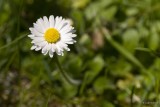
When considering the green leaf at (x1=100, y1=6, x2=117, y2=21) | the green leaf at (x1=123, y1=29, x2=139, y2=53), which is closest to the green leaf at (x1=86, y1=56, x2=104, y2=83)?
the green leaf at (x1=123, y1=29, x2=139, y2=53)

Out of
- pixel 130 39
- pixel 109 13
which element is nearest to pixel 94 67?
pixel 130 39

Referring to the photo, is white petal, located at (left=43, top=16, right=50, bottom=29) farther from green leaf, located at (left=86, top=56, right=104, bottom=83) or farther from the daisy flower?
green leaf, located at (left=86, top=56, right=104, bottom=83)

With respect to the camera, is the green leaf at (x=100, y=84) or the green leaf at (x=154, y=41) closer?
the green leaf at (x=100, y=84)

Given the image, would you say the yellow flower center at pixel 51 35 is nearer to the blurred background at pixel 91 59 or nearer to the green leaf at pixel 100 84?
the blurred background at pixel 91 59

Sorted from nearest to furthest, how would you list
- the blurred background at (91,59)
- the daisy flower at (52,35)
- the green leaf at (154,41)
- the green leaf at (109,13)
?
the daisy flower at (52,35)
the blurred background at (91,59)
the green leaf at (154,41)
the green leaf at (109,13)

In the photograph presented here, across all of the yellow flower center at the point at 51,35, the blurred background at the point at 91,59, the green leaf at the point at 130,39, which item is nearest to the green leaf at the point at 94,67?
the blurred background at the point at 91,59

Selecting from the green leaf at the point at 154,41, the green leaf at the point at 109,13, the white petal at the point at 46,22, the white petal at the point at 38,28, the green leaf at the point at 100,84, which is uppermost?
the green leaf at the point at 109,13

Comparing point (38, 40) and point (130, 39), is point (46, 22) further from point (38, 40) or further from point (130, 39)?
point (130, 39)

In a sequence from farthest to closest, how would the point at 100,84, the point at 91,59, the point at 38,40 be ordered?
the point at 91,59, the point at 100,84, the point at 38,40

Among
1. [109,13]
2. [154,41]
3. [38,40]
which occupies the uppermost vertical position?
[109,13]
